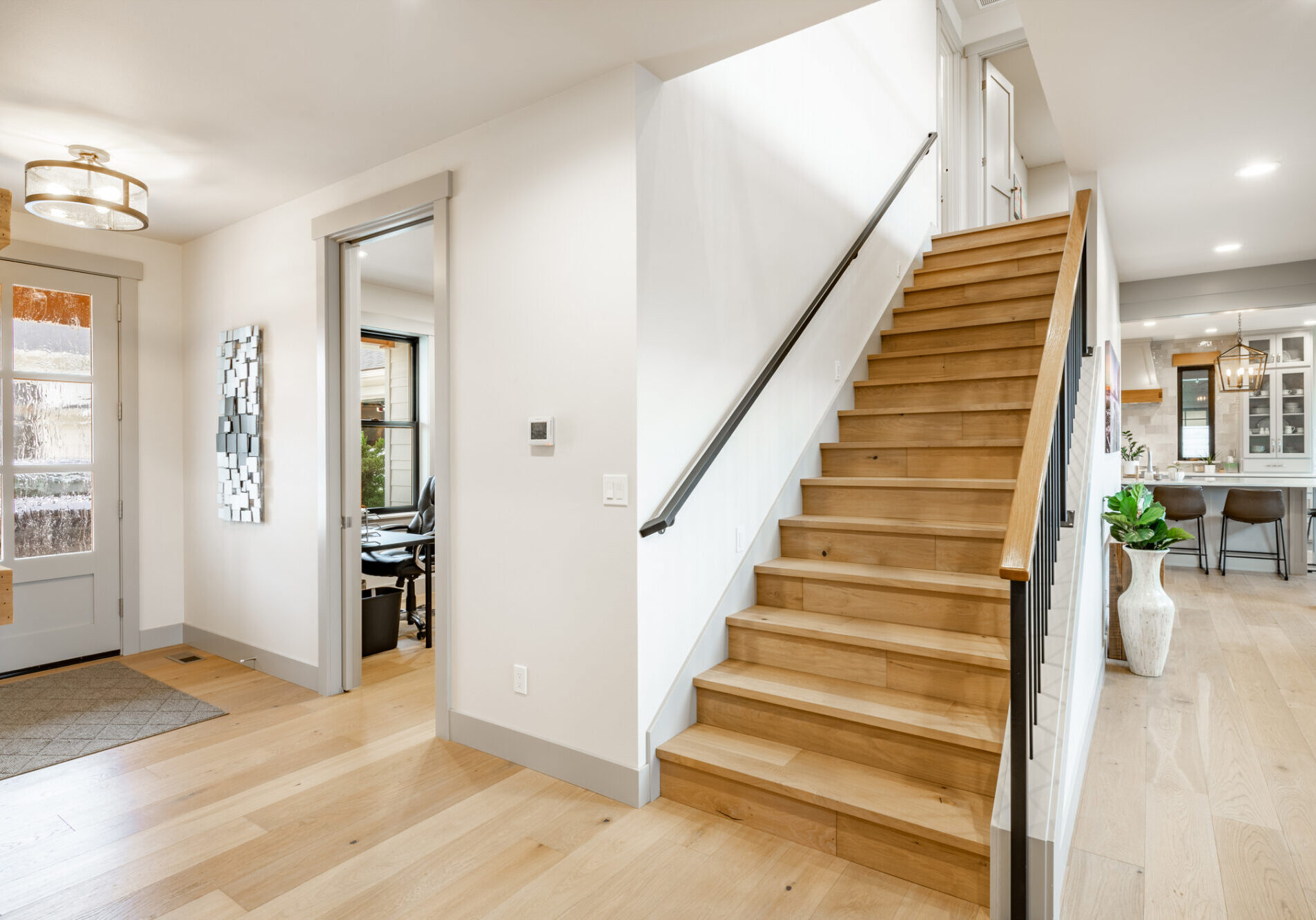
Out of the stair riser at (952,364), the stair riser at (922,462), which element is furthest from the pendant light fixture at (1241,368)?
the stair riser at (922,462)

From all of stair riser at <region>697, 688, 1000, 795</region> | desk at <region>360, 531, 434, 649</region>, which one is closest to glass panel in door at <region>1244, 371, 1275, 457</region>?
stair riser at <region>697, 688, 1000, 795</region>

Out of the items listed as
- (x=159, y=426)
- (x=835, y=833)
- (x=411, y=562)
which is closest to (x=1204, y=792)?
(x=835, y=833)

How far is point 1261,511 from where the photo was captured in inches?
259

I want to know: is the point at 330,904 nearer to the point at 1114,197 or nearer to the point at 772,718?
the point at 772,718

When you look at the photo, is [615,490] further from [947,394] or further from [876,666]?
[947,394]

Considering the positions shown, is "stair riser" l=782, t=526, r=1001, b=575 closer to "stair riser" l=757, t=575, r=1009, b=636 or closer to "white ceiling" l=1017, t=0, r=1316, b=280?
"stair riser" l=757, t=575, r=1009, b=636

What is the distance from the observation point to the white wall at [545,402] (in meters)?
2.43

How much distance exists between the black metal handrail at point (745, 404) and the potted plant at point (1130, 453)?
517 cm

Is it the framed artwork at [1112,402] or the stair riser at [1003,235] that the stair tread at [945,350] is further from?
the stair riser at [1003,235]

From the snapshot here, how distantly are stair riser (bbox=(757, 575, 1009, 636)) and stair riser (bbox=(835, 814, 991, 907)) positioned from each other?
864 millimetres

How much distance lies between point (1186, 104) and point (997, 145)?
4.46m

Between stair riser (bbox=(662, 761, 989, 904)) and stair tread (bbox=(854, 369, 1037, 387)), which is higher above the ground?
stair tread (bbox=(854, 369, 1037, 387))

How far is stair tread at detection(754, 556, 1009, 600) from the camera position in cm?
262

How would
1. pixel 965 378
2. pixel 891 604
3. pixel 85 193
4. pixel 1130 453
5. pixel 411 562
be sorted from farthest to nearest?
pixel 1130 453, pixel 411 562, pixel 965 378, pixel 85 193, pixel 891 604
